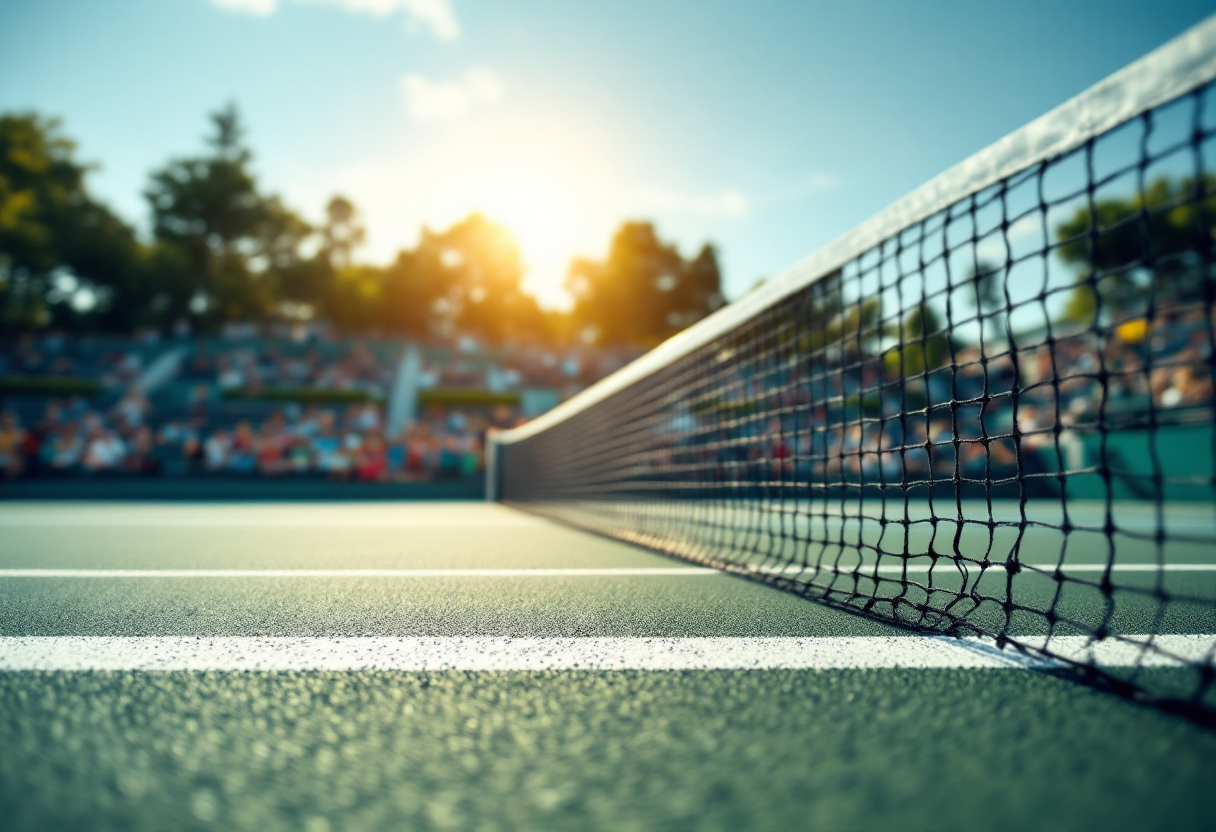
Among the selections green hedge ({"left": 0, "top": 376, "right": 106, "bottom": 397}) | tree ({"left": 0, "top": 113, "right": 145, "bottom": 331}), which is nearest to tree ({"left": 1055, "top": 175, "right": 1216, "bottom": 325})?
green hedge ({"left": 0, "top": 376, "right": 106, "bottom": 397})

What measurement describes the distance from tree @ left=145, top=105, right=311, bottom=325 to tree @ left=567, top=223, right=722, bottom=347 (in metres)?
18.6

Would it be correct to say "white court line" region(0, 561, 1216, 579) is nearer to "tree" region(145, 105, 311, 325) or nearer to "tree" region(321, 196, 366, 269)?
"tree" region(145, 105, 311, 325)

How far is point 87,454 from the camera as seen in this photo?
50.5 ft

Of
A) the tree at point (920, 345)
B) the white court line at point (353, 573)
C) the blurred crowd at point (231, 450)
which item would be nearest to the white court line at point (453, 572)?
the white court line at point (353, 573)

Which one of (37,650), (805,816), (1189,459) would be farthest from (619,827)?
(1189,459)

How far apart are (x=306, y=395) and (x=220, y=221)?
2675 centimetres

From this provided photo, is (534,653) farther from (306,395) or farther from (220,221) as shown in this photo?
(220,221)

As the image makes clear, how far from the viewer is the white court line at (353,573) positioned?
102 inches

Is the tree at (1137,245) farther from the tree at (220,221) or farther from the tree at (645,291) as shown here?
the tree at (220,221)

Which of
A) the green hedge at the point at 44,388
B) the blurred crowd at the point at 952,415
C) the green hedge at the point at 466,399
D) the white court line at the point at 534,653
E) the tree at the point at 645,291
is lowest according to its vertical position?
the white court line at the point at 534,653

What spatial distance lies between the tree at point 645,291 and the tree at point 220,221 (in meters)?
18.6

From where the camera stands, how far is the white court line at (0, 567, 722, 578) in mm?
2586

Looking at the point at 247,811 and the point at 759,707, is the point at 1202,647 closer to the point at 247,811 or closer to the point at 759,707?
the point at 759,707

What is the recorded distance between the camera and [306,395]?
21125 millimetres
